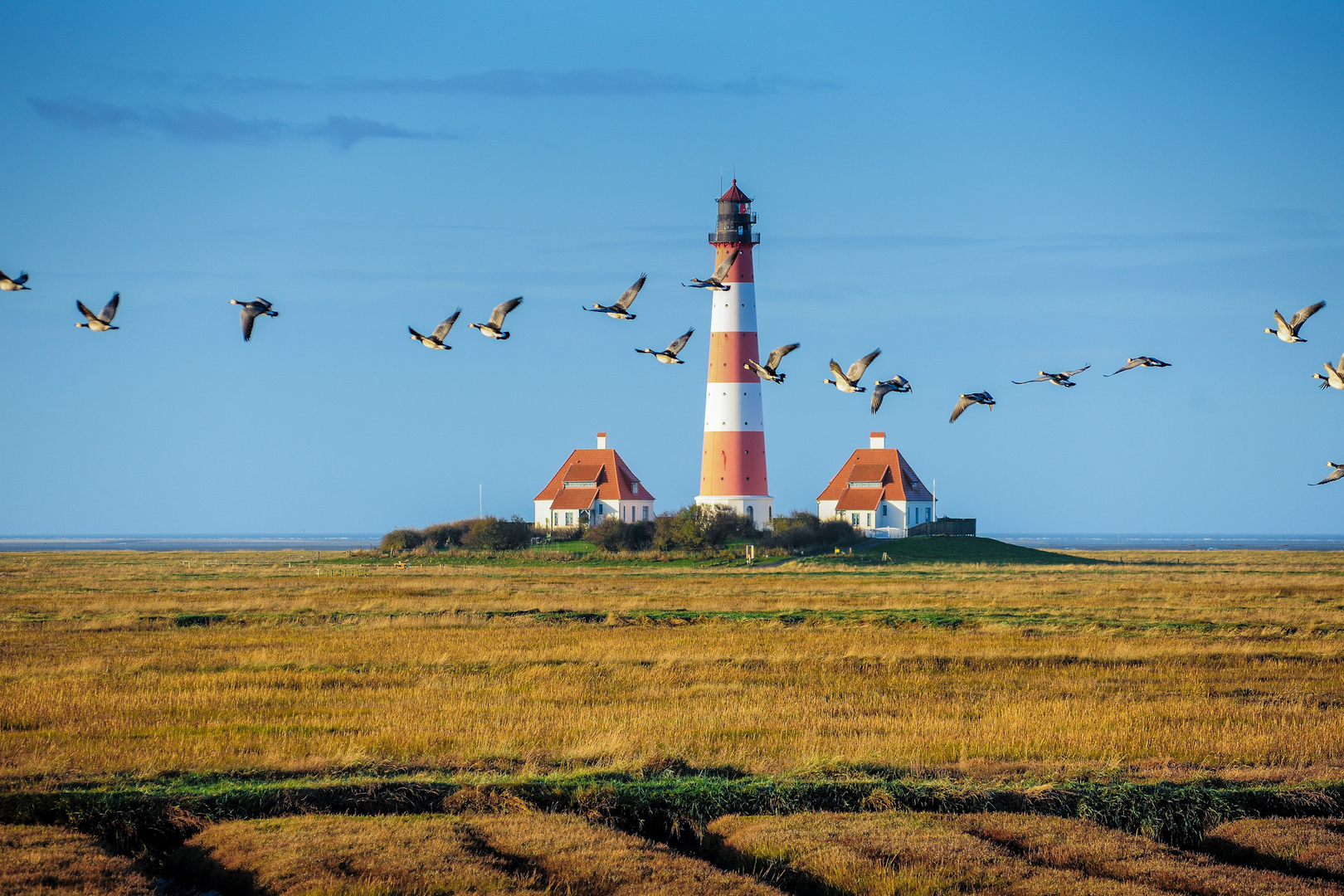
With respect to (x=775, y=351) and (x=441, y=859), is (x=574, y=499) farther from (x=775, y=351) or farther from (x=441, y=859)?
(x=441, y=859)

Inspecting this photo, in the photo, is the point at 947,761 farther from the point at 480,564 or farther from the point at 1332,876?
the point at 480,564

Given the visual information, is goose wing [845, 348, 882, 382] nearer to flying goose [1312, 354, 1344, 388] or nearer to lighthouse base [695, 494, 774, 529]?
flying goose [1312, 354, 1344, 388]

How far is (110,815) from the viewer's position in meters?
13.4

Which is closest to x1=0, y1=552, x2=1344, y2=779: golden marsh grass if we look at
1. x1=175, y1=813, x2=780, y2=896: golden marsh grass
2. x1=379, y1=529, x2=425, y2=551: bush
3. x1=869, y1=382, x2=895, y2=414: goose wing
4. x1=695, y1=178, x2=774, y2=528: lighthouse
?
x1=175, y1=813, x2=780, y2=896: golden marsh grass

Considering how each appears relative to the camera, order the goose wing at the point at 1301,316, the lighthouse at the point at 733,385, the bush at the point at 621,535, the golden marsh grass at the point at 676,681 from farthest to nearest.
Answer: the bush at the point at 621,535, the lighthouse at the point at 733,385, the goose wing at the point at 1301,316, the golden marsh grass at the point at 676,681

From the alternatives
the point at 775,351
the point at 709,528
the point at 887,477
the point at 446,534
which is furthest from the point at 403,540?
the point at 775,351

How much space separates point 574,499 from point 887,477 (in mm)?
21006

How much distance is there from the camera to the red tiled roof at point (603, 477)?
88.5 m

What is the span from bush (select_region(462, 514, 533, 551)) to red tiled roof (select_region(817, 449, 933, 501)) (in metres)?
21.7

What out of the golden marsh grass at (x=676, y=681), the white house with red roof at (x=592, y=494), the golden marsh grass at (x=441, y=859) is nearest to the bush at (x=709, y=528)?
the white house with red roof at (x=592, y=494)

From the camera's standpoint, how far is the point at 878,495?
288 feet

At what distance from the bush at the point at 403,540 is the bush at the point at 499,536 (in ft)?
19.3

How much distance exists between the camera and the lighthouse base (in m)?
72.8

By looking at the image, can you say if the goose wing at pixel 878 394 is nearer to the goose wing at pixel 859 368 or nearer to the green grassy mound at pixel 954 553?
the goose wing at pixel 859 368
